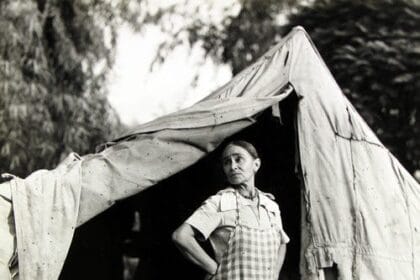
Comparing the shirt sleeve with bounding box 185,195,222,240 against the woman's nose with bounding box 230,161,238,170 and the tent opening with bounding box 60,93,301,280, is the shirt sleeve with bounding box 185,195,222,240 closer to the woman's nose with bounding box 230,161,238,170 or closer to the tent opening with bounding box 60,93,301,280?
the woman's nose with bounding box 230,161,238,170

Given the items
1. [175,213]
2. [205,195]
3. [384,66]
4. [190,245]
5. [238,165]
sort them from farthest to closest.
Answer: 1. [384,66]
2. [175,213]
3. [205,195]
4. [238,165]
5. [190,245]

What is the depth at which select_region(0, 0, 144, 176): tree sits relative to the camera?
1384 centimetres

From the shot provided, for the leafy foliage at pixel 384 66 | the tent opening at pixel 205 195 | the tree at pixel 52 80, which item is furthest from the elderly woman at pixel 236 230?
the leafy foliage at pixel 384 66

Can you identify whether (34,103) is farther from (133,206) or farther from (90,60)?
(133,206)

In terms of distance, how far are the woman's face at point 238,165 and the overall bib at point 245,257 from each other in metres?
0.22

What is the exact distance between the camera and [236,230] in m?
5.48

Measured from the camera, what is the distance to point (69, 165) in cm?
582

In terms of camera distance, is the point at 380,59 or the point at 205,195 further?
the point at 380,59

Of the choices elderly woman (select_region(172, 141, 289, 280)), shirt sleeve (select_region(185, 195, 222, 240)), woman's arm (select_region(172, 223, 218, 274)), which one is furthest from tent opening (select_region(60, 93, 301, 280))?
woman's arm (select_region(172, 223, 218, 274))

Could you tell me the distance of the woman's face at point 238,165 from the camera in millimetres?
5688

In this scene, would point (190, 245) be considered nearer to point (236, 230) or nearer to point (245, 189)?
point (236, 230)

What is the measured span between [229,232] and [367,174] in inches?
53.4

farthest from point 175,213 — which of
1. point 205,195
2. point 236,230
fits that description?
point 236,230

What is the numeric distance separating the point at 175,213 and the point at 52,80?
710 cm
